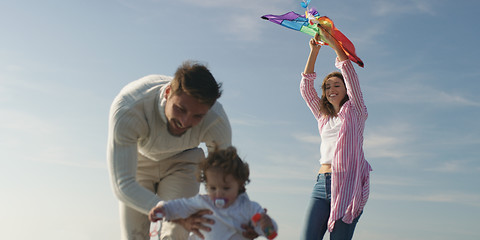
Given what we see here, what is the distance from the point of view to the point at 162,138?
4684 mm

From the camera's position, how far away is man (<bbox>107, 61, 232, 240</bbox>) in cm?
416

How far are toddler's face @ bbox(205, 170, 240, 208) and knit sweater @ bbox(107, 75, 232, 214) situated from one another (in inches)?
20.9

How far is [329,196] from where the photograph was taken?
5.93 metres

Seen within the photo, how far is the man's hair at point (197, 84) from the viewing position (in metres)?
4.08

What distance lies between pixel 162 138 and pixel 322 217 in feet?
7.12

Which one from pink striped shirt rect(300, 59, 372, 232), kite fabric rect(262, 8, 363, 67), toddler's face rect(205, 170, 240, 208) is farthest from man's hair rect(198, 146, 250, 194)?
kite fabric rect(262, 8, 363, 67)

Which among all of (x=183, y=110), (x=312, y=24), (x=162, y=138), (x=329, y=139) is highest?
(x=312, y=24)

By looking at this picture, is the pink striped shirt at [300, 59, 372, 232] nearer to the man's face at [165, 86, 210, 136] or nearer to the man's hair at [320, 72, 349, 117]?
the man's hair at [320, 72, 349, 117]

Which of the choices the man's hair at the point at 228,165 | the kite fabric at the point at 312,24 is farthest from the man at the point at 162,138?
the kite fabric at the point at 312,24

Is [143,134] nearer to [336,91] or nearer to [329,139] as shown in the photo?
[329,139]

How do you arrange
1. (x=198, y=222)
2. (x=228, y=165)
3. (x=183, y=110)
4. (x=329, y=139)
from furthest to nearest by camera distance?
(x=329, y=139)
(x=183, y=110)
(x=198, y=222)
(x=228, y=165)

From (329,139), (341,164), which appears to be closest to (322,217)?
(341,164)

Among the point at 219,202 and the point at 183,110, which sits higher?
the point at 183,110

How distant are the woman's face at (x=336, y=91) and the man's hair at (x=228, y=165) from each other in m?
2.41
